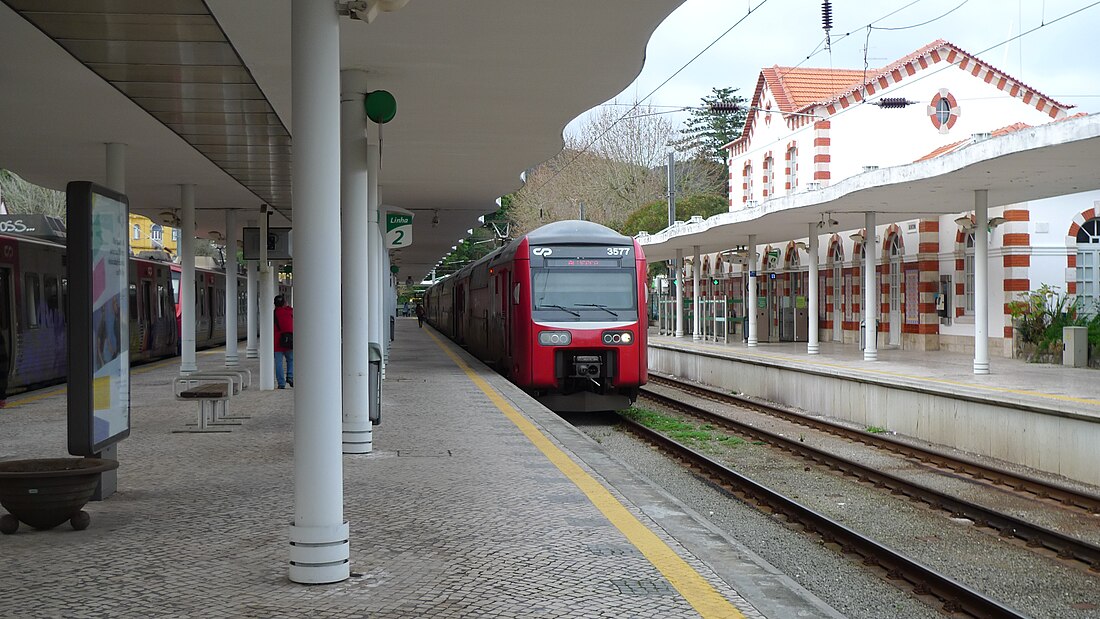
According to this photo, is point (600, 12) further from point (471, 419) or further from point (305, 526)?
point (471, 419)

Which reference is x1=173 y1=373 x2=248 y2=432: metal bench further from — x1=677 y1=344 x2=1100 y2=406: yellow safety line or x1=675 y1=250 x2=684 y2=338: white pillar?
x1=675 y1=250 x2=684 y2=338: white pillar

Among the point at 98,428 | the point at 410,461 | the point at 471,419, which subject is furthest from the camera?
the point at 471,419

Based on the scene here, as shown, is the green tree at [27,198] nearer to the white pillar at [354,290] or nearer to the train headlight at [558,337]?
the train headlight at [558,337]

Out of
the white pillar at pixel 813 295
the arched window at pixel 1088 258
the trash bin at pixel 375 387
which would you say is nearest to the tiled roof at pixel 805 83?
the white pillar at pixel 813 295

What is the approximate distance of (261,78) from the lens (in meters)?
10.5

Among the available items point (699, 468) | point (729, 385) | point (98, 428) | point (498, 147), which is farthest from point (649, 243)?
point (98, 428)

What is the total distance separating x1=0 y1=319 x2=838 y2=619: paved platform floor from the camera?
502 centimetres

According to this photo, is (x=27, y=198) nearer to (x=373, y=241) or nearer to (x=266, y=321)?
(x=266, y=321)

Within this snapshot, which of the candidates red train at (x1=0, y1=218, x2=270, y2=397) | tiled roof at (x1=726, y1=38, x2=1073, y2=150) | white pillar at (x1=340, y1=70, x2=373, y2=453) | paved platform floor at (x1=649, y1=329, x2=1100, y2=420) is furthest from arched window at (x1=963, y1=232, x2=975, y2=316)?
white pillar at (x1=340, y1=70, x2=373, y2=453)

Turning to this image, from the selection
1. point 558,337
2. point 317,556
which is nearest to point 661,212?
point 558,337

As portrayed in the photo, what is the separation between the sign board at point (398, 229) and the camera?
18.5m

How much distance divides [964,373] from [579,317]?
330 inches

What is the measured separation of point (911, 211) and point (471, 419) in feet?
53.9

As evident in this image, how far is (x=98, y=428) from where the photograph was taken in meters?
6.78
